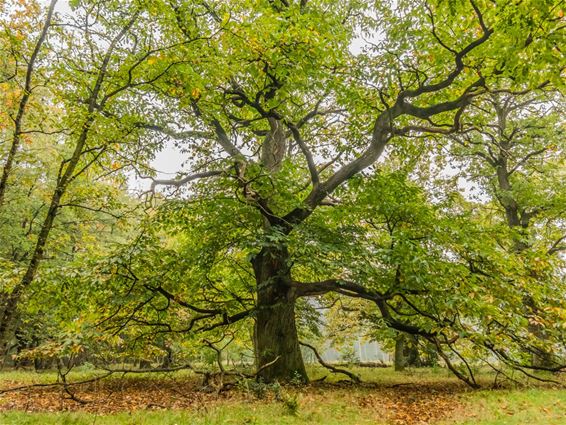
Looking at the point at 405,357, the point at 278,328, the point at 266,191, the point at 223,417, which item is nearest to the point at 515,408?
the point at 223,417

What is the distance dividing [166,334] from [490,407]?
992cm

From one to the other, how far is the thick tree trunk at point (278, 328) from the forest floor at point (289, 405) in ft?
2.97

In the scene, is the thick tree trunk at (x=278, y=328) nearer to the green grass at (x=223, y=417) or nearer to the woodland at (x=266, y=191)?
the woodland at (x=266, y=191)

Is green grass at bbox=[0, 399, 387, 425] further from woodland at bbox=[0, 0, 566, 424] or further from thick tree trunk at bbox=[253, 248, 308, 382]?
thick tree trunk at bbox=[253, 248, 308, 382]

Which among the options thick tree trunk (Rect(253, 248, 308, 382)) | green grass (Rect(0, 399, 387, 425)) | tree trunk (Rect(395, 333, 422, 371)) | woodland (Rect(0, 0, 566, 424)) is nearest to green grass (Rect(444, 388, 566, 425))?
woodland (Rect(0, 0, 566, 424))

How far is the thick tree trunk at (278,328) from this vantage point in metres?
11.4

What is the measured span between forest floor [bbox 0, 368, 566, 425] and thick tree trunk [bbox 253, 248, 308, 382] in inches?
35.6

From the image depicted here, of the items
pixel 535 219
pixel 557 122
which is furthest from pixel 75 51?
pixel 535 219

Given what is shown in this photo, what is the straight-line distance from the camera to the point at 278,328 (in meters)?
11.9

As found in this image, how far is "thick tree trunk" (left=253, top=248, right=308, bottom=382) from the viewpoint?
11.4m

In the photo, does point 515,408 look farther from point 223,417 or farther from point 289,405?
point 223,417

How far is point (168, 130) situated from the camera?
41.1 ft

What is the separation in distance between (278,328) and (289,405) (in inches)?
185

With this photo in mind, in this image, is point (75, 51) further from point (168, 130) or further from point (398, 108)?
Answer: point (398, 108)
